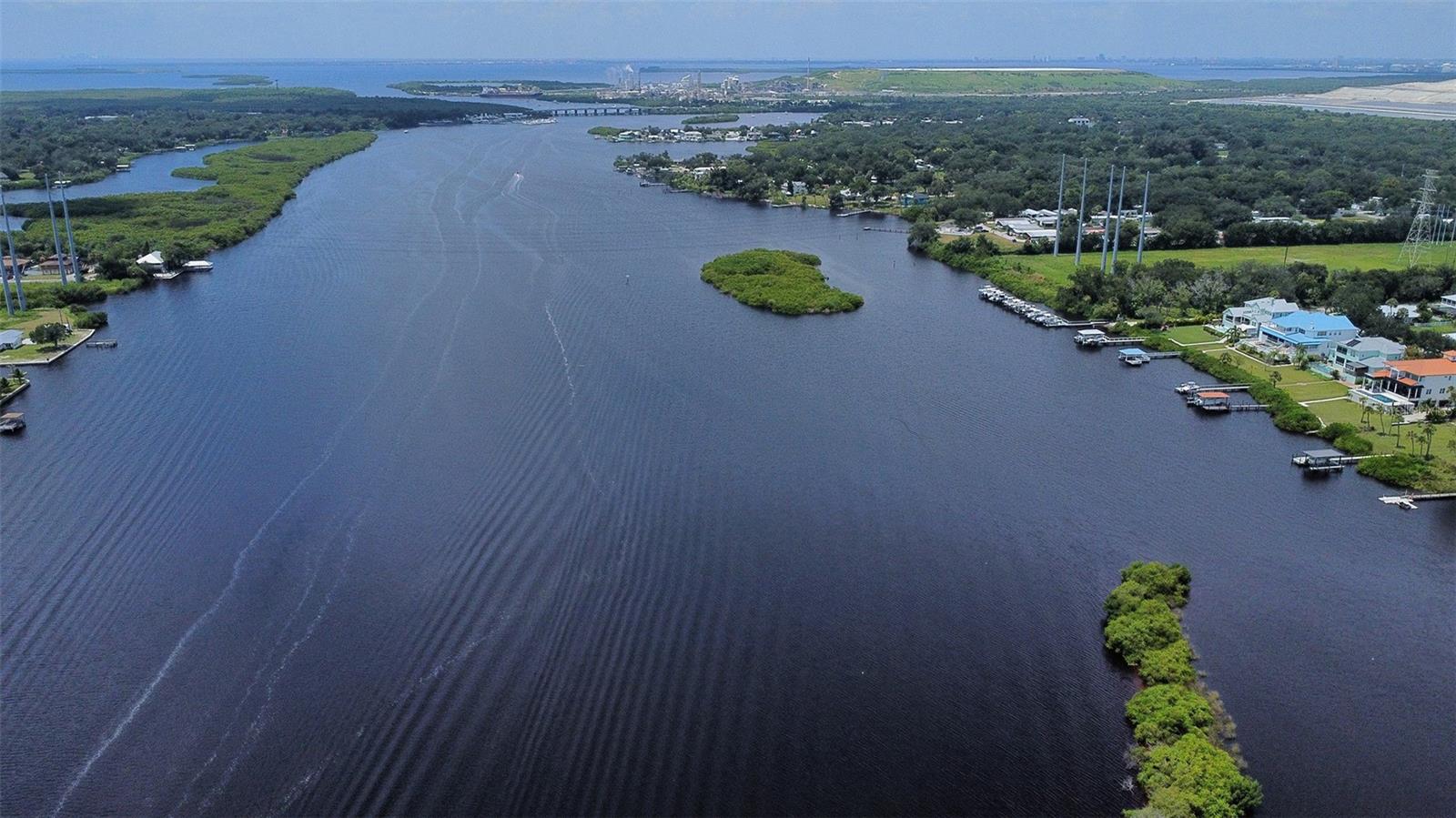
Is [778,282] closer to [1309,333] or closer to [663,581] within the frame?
[1309,333]

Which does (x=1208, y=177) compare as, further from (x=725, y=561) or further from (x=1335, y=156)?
(x=725, y=561)

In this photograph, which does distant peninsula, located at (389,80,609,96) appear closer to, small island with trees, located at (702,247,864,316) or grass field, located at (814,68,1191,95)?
grass field, located at (814,68,1191,95)

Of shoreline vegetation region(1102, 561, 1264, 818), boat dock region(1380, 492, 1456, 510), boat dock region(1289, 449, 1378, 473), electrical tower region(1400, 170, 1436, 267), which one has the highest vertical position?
electrical tower region(1400, 170, 1436, 267)

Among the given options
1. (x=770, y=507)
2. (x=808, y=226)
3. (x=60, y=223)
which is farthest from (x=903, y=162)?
(x=770, y=507)

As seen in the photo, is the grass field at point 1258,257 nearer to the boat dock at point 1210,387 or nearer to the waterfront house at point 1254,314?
the waterfront house at point 1254,314

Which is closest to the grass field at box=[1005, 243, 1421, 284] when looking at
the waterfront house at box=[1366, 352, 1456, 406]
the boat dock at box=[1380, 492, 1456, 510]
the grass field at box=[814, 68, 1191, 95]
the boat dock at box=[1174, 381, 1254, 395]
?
the boat dock at box=[1174, 381, 1254, 395]
